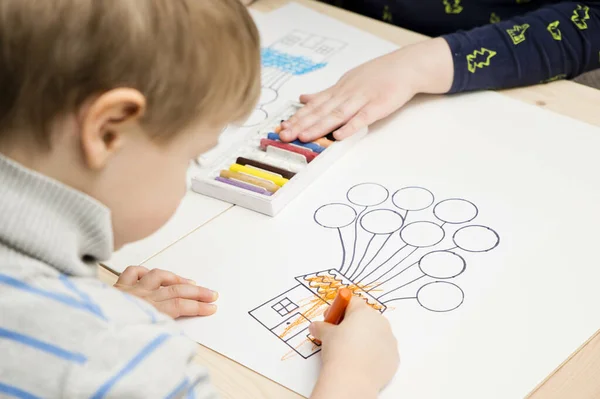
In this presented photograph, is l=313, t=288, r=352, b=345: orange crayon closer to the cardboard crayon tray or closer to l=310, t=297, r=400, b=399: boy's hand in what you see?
l=310, t=297, r=400, b=399: boy's hand

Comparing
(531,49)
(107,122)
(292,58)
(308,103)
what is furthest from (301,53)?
(107,122)

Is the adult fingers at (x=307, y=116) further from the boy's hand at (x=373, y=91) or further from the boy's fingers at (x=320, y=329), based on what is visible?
the boy's fingers at (x=320, y=329)

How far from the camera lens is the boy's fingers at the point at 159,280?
2.20 ft

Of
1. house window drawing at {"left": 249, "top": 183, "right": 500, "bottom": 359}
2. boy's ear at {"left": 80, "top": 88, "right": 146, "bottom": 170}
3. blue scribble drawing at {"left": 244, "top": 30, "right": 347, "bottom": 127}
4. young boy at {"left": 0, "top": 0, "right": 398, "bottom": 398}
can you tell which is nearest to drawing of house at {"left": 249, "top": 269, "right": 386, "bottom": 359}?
house window drawing at {"left": 249, "top": 183, "right": 500, "bottom": 359}

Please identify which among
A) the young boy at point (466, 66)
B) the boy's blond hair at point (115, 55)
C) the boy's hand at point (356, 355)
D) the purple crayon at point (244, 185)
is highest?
the boy's blond hair at point (115, 55)

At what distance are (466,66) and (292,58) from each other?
254mm

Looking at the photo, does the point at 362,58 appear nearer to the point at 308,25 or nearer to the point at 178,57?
the point at 308,25

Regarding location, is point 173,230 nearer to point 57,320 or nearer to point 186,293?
point 186,293

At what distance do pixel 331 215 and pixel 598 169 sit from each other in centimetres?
28

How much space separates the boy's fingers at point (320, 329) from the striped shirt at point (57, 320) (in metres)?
0.15

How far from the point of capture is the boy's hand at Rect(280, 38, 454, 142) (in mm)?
864

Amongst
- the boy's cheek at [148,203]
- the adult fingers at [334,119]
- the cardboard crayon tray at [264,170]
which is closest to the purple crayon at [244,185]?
the cardboard crayon tray at [264,170]

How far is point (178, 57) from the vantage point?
46cm

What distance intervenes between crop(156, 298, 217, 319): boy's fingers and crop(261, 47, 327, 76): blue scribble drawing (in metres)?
0.47
